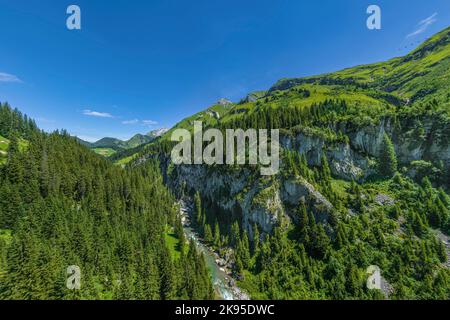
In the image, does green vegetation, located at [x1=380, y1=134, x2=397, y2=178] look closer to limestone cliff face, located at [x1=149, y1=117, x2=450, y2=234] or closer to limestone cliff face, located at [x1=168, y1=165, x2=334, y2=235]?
limestone cliff face, located at [x1=149, y1=117, x2=450, y2=234]

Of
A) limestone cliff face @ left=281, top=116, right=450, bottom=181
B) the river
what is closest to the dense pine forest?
the river

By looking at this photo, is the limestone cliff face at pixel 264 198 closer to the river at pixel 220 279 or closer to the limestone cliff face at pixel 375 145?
the river at pixel 220 279

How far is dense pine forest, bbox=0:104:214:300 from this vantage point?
43219 millimetres

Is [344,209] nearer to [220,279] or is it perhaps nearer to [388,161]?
[388,161]

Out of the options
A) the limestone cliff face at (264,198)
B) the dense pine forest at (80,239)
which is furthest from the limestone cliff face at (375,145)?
the dense pine forest at (80,239)

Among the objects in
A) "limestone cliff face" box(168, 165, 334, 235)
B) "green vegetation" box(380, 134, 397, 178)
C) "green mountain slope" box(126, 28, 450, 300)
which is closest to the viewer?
"green mountain slope" box(126, 28, 450, 300)

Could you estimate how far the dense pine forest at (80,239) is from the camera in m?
43.2

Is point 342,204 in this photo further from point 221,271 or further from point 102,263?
point 102,263

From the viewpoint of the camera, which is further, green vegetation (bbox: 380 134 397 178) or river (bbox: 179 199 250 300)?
green vegetation (bbox: 380 134 397 178)

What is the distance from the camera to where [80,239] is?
5806 centimetres

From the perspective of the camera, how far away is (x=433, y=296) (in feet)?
165

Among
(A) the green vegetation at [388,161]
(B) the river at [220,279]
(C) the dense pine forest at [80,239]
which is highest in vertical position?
(A) the green vegetation at [388,161]

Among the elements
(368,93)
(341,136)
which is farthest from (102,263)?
(368,93)

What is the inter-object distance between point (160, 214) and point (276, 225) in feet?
180
